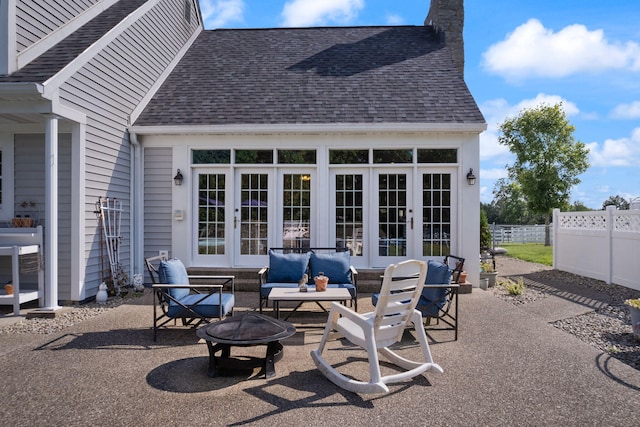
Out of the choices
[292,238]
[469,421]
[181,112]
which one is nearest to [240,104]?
[181,112]

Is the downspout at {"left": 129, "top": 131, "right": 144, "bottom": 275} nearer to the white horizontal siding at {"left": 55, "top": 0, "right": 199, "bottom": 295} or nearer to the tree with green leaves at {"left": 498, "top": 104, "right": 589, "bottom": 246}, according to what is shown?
the white horizontal siding at {"left": 55, "top": 0, "right": 199, "bottom": 295}

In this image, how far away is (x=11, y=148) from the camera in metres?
6.67

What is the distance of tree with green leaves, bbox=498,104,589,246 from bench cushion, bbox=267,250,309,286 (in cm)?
1605

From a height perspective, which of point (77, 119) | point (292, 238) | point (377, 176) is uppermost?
point (77, 119)

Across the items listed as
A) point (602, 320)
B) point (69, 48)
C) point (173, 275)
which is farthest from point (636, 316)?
point (69, 48)

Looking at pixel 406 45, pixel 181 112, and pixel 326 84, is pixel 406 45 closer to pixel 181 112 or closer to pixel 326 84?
pixel 326 84

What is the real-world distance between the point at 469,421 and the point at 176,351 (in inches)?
112

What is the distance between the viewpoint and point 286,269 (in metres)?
6.03

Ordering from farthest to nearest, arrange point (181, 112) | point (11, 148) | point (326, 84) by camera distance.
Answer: point (326, 84), point (181, 112), point (11, 148)

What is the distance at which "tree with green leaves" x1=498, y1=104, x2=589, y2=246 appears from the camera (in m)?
18.3

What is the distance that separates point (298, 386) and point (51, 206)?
4.38 m

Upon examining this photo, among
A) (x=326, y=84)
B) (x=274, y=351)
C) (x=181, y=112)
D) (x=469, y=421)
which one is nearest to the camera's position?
(x=469, y=421)

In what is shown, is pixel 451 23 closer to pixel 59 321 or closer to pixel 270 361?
pixel 270 361

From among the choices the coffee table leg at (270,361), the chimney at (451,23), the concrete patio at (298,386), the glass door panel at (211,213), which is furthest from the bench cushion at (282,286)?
the chimney at (451,23)
